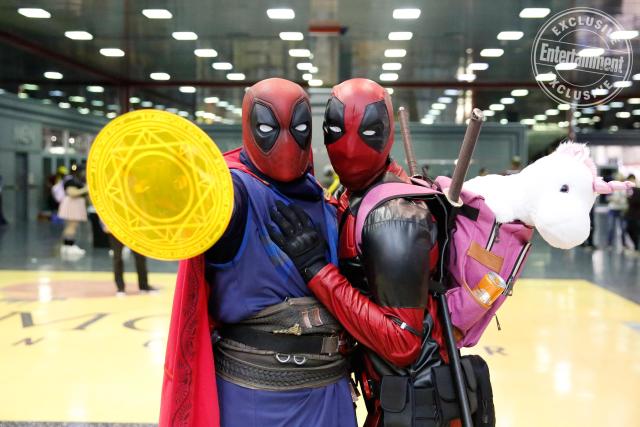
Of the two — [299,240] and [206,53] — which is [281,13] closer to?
[206,53]

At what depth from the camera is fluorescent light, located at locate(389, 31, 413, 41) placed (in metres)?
8.85

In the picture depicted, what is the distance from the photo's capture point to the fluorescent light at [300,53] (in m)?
10.0

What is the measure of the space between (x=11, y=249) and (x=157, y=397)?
26.6ft

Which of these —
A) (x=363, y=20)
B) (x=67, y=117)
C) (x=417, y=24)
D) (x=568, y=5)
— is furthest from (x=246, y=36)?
(x=67, y=117)

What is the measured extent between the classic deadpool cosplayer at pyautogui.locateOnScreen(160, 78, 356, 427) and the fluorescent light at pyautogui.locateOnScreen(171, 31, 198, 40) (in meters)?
8.11

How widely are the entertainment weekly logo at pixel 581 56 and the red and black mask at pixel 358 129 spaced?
183 inches

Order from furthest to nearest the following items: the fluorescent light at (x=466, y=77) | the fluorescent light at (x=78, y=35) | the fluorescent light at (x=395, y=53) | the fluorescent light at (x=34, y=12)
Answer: the fluorescent light at (x=466, y=77) → the fluorescent light at (x=395, y=53) → the fluorescent light at (x=78, y=35) → the fluorescent light at (x=34, y=12)

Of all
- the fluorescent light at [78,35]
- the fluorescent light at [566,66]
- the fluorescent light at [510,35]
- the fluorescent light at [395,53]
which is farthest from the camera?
the fluorescent light at [395,53]

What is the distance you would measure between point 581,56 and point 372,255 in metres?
5.05

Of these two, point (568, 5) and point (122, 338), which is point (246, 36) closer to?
point (568, 5)

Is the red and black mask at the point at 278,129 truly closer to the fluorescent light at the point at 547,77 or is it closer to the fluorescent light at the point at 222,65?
the fluorescent light at the point at 547,77

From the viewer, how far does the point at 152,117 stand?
118 centimetres

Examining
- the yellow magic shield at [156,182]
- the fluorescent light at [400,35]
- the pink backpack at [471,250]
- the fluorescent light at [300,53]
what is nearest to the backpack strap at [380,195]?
the pink backpack at [471,250]

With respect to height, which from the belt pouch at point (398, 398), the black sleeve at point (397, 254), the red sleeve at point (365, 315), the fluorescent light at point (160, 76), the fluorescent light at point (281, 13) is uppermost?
the fluorescent light at point (281, 13)
